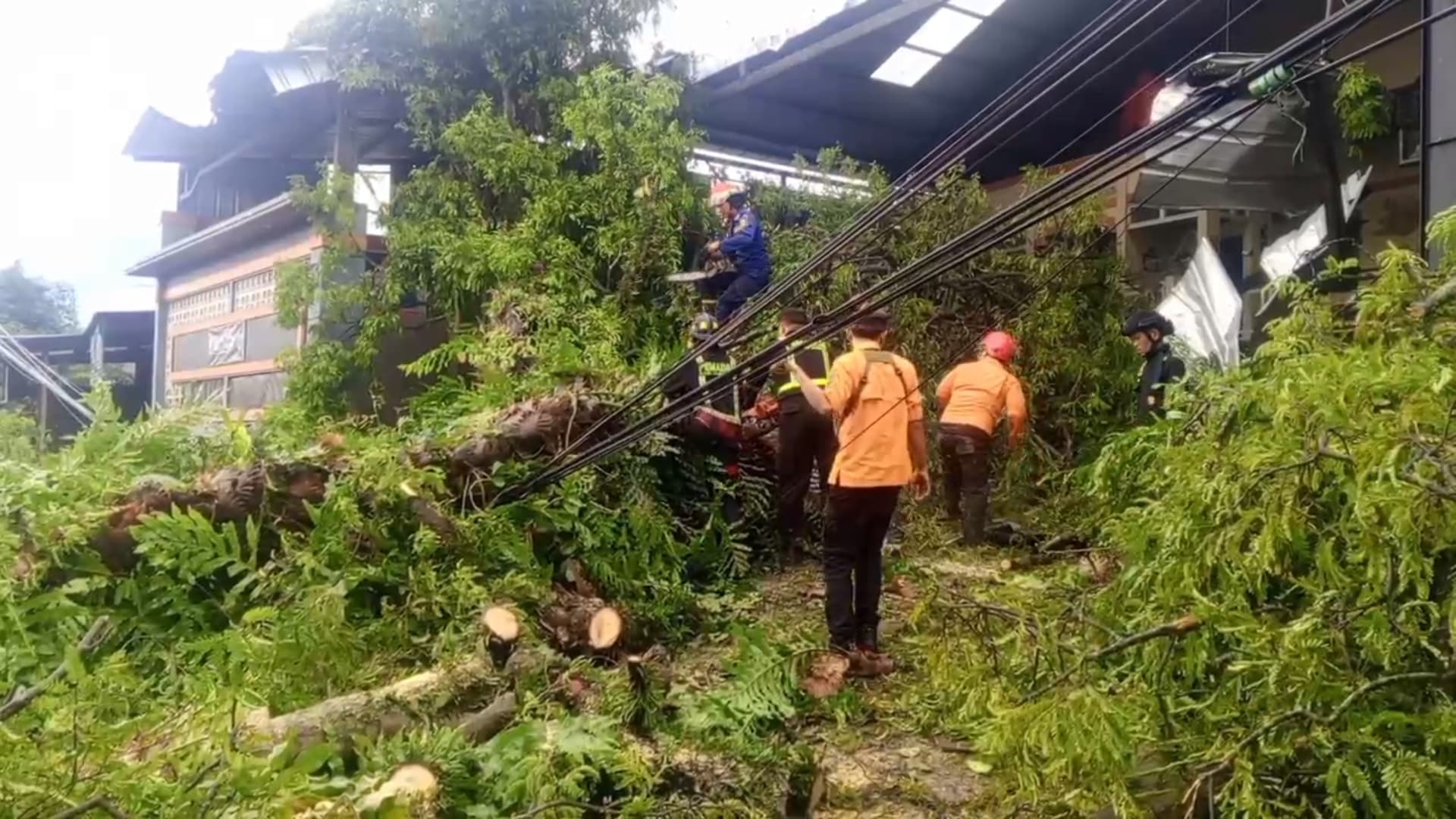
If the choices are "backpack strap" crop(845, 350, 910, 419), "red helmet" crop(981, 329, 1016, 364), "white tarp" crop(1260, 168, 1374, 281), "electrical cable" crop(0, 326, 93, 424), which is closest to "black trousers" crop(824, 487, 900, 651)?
"backpack strap" crop(845, 350, 910, 419)

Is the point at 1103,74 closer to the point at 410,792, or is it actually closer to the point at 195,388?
the point at 410,792

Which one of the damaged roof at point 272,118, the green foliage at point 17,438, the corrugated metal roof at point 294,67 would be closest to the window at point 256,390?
the damaged roof at point 272,118

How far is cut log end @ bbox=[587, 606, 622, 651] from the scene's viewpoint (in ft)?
15.2

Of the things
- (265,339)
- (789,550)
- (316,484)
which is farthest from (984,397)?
(265,339)

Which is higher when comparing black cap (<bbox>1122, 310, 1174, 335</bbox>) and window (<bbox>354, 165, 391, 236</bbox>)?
window (<bbox>354, 165, 391, 236</bbox>)

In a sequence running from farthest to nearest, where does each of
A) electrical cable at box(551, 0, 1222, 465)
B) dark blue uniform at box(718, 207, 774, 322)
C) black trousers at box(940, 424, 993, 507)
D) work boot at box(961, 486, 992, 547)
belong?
1. dark blue uniform at box(718, 207, 774, 322)
2. work boot at box(961, 486, 992, 547)
3. black trousers at box(940, 424, 993, 507)
4. electrical cable at box(551, 0, 1222, 465)

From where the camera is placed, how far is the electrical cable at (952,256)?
295 centimetres

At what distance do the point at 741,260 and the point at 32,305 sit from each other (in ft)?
79.7

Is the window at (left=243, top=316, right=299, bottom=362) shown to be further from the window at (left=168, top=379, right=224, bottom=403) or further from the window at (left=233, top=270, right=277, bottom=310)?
the window at (left=168, top=379, right=224, bottom=403)

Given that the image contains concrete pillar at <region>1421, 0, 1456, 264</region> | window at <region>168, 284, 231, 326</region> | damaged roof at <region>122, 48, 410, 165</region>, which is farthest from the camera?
window at <region>168, 284, 231, 326</region>

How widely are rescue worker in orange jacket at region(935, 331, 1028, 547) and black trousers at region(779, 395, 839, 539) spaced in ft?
3.16

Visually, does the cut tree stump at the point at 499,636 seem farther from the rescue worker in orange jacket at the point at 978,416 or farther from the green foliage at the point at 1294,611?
the rescue worker in orange jacket at the point at 978,416

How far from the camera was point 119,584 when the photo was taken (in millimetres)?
4719

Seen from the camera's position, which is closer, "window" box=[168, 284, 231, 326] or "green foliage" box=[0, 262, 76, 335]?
"window" box=[168, 284, 231, 326]
